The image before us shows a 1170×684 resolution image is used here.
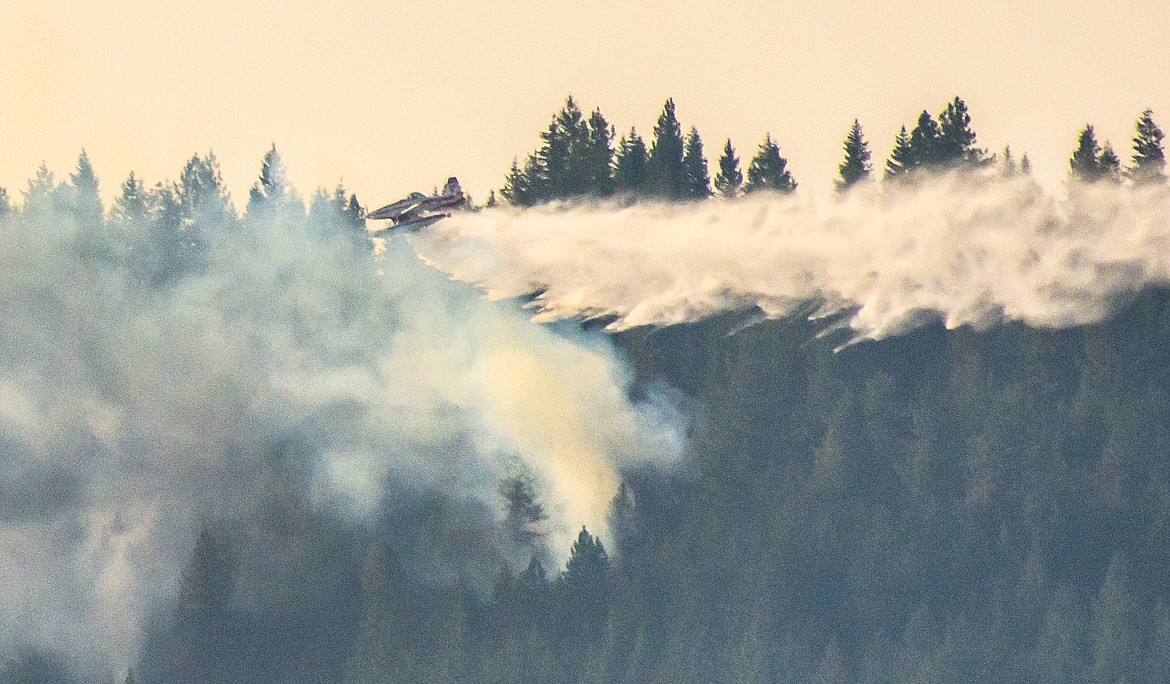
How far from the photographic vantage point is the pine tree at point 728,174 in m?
125

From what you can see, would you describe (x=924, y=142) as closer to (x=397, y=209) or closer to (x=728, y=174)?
(x=728, y=174)

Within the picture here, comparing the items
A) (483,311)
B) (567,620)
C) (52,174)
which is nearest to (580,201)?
(483,311)

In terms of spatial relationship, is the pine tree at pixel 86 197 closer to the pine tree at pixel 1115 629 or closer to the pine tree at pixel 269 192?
the pine tree at pixel 269 192

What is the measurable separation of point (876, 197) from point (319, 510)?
30773 millimetres

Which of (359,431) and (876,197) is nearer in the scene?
(876,197)

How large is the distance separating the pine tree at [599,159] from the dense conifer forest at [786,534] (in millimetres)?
106

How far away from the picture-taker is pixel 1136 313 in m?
114

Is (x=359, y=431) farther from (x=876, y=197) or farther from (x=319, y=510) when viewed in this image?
(x=876, y=197)

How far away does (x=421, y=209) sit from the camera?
96375 mm

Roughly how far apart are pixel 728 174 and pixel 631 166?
12.1 ft

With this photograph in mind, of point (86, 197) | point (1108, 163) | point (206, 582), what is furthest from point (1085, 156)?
point (86, 197)

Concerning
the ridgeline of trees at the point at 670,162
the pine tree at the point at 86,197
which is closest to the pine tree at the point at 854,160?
the ridgeline of trees at the point at 670,162

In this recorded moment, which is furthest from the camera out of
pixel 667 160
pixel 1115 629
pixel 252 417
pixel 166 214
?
pixel 166 214

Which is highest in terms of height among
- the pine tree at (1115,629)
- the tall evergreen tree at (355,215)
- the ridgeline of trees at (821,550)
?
the tall evergreen tree at (355,215)
